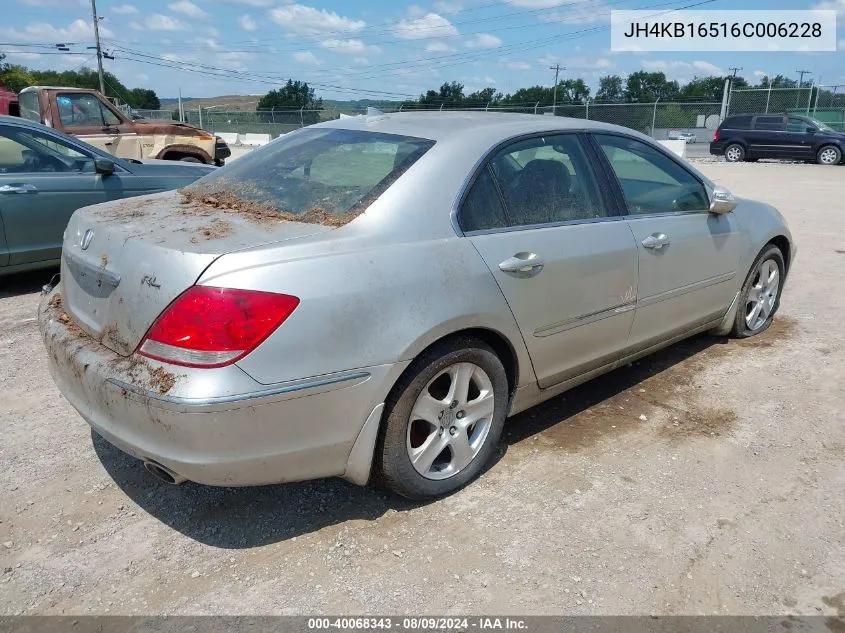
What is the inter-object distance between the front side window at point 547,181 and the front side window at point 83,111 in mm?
10096

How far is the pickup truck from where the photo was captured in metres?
10.9

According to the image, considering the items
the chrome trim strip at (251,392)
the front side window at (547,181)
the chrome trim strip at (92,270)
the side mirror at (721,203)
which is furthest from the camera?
the side mirror at (721,203)

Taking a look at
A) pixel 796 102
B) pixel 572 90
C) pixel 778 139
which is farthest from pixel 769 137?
pixel 572 90

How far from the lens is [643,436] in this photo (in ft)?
11.7

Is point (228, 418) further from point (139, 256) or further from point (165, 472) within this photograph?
point (139, 256)

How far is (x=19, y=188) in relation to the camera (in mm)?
5816

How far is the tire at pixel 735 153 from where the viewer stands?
23.5 metres

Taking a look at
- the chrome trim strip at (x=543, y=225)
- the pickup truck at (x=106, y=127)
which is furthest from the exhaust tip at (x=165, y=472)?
the pickup truck at (x=106, y=127)

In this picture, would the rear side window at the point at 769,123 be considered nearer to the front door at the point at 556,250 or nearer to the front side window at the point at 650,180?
the front side window at the point at 650,180

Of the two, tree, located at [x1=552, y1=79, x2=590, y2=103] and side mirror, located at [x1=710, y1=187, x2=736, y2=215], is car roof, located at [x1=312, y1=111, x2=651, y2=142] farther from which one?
tree, located at [x1=552, y1=79, x2=590, y2=103]

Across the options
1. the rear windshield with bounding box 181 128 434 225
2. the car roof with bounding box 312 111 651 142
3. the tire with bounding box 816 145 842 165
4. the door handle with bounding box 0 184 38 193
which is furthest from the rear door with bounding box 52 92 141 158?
the tire with bounding box 816 145 842 165

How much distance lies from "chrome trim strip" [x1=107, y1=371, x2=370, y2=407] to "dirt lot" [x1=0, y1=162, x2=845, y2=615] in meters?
0.70

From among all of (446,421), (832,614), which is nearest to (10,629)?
(446,421)

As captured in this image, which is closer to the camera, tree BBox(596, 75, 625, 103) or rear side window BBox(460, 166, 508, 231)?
rear side window BBox(460, 166, 508, 231)
